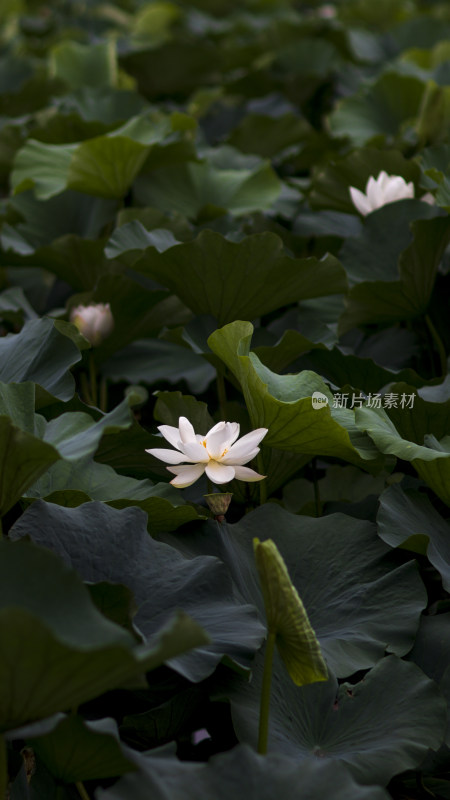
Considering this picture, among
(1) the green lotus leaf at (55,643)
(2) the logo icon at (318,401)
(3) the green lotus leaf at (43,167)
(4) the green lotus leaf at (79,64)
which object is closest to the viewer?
(1) the green lotus leaf at (55,643)

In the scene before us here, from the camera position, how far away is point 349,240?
1.41 metres

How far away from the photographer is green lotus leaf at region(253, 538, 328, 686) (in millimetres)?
679

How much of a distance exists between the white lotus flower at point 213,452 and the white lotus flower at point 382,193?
0.63 m

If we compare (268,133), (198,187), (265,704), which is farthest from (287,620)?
(268,133)

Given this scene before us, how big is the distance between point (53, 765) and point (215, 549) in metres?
0.28

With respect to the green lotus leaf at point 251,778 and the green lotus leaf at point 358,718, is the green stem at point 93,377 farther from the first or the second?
the green lotus leaf at point 251,778

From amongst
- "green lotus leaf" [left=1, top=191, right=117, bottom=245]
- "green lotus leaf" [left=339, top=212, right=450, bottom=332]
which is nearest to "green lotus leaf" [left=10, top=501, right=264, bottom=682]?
"green lotus leaf" [left=339, top=212, right=450, bottom=332]

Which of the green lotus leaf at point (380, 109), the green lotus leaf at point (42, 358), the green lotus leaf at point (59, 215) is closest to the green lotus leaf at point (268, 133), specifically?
the green lotus leaf at point (380, 109)

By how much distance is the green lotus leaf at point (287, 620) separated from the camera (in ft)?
2.23

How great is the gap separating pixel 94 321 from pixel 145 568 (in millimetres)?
538

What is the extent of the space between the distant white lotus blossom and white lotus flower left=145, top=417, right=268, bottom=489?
1.26 feet

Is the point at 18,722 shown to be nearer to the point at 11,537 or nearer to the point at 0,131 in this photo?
the point at 11,537

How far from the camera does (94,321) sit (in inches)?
50.5

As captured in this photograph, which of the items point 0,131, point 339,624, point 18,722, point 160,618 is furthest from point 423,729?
point 0,131
